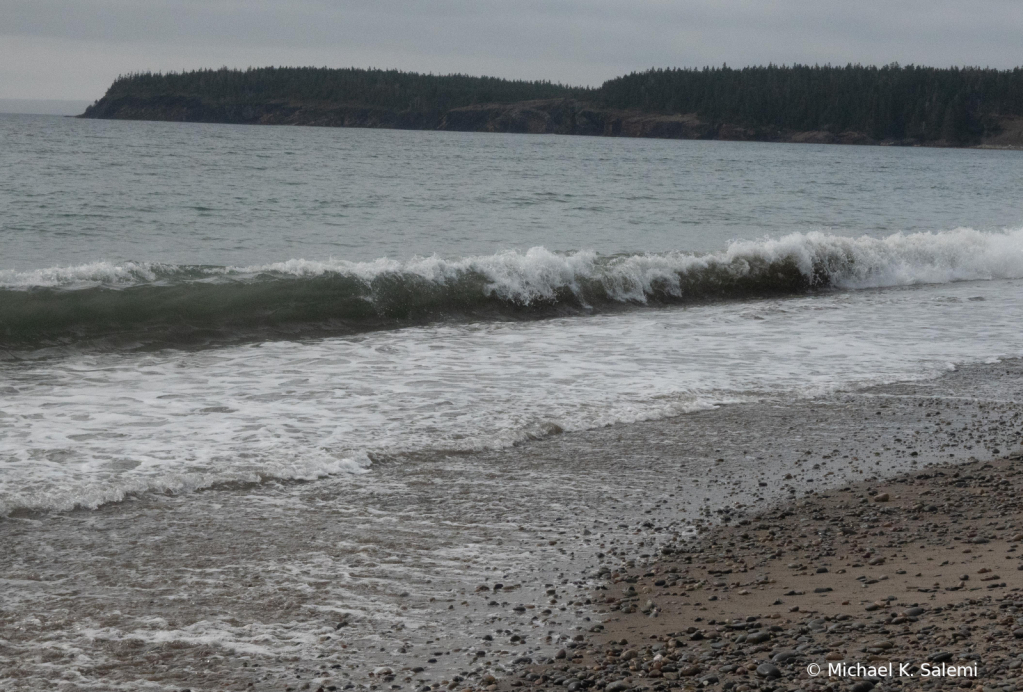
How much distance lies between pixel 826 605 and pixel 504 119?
147532mm

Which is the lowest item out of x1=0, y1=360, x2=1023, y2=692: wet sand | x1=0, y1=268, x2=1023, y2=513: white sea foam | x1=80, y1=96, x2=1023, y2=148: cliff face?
x1=0, y1=360, x2=1023, y2=692: wet sand

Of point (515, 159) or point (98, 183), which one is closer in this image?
point (98, 183)

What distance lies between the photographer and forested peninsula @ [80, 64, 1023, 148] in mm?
143250

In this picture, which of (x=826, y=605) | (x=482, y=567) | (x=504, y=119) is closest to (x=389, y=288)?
(x=482, y=567)

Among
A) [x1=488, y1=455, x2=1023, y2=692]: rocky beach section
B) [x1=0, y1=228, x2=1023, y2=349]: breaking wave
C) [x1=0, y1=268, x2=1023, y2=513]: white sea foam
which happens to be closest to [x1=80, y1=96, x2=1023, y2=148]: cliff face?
[x1=0, y1=228, x2=1023, y2=349]: breaking wave

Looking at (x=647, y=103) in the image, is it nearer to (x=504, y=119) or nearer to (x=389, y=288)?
(x=504, y=119)

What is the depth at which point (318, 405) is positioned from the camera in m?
7.73

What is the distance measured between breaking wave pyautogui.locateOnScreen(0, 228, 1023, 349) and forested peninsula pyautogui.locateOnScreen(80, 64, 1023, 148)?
128 meters

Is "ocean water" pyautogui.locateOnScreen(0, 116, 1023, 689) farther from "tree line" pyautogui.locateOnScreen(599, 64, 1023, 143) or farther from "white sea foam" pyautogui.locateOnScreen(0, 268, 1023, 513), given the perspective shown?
"tree line" pyautogui.locateOnScreen(599, 64, 1023, 143)

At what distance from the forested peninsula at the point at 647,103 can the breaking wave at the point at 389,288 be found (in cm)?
12848

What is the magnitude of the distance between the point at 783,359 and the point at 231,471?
6.31 m

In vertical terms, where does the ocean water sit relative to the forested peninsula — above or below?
below

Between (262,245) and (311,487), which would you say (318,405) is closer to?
(311,487)

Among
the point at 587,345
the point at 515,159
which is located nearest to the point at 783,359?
the point at 587,345
